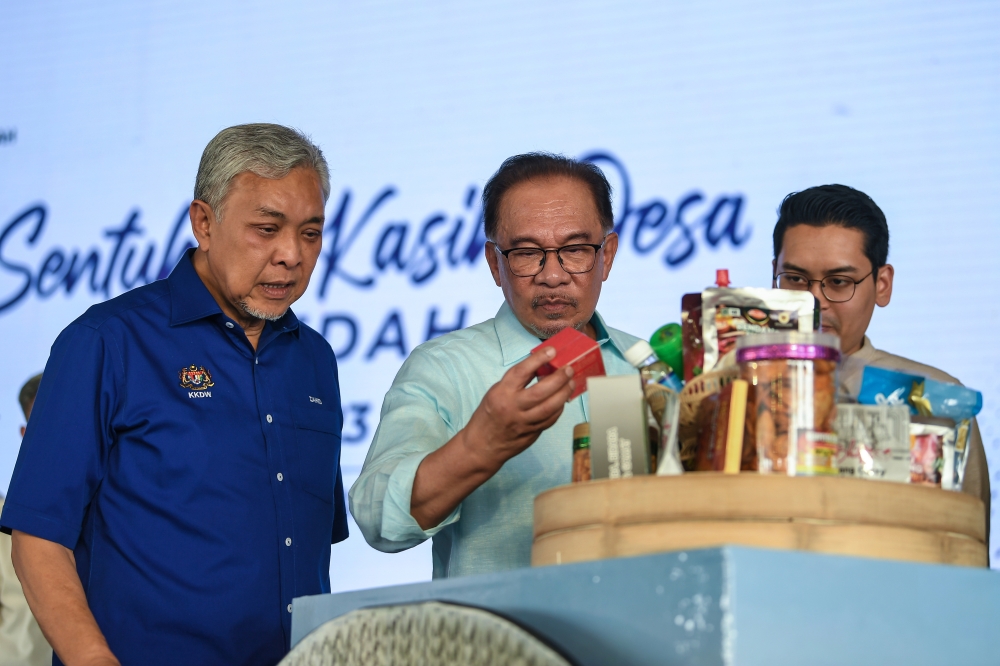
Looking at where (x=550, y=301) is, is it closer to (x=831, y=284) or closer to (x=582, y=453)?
(x=831, y=284)

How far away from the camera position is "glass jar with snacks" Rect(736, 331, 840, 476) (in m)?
0.70

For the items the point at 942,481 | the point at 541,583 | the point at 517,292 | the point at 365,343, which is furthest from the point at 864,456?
the point at 365,343

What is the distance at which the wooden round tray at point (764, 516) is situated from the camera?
0.66 m

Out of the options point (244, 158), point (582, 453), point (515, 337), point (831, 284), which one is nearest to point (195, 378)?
point (244, 158)

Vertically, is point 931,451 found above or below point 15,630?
above

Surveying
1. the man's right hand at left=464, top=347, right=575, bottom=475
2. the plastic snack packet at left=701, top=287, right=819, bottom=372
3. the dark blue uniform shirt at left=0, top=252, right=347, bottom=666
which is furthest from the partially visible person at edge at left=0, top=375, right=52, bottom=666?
the plastic snack packet at left=701, top=287, right=819, bottom=372

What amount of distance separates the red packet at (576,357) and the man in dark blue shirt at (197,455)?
0.63m

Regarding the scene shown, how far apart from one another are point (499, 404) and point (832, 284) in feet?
2.39

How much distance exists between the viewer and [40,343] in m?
2.90

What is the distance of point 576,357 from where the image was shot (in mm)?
886

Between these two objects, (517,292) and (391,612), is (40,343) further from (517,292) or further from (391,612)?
(391,612)

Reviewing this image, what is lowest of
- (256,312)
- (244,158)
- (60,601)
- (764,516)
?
(60,601)


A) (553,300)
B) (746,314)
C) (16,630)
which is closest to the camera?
(746,314)

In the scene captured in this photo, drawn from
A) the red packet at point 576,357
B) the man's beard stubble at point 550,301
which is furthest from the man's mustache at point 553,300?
the red packet at point 576,357
